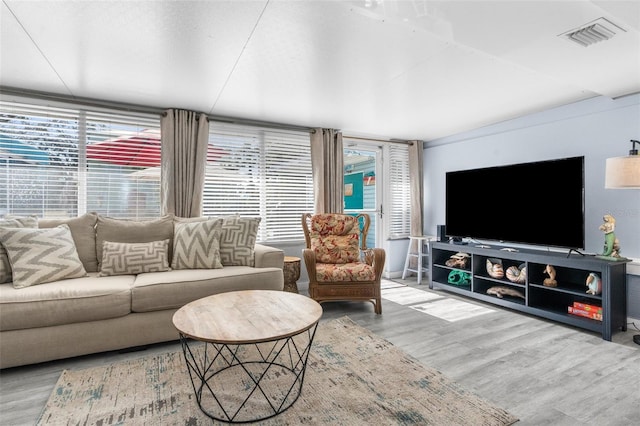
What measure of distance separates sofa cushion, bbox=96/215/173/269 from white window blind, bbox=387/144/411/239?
129 inches

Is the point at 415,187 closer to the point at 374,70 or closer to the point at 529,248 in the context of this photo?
the point at 529,248

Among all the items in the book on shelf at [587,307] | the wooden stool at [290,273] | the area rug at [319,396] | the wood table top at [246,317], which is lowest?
the area rug at [319,396]

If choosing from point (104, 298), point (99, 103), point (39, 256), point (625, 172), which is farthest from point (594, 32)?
point (99, 103)

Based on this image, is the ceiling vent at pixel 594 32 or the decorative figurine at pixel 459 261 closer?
the ceiling vent at pixel 594 32

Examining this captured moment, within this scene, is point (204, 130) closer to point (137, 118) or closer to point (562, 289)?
point (137, 118)

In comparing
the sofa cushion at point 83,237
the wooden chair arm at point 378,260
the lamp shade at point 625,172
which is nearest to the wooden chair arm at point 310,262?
the wooden chair arm at point 378,260

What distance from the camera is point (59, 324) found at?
2.21m

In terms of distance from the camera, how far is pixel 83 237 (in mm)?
2879

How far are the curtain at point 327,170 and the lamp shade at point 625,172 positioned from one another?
2793mm

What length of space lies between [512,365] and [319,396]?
1.38 meters

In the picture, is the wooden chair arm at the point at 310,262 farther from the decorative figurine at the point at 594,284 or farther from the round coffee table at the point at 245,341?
the decorative figurine at the point at 594,284

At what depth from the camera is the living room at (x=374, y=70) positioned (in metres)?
1.89

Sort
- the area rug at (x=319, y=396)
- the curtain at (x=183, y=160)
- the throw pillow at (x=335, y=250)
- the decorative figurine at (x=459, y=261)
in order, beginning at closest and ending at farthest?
the area rug at (x=319, y=396), the curtain at (x=183, y=160), the throw pillow at (x=335, y=250), the decorative figurine at (x=459, y=261)

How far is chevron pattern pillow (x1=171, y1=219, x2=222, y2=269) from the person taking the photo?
2969 mm
